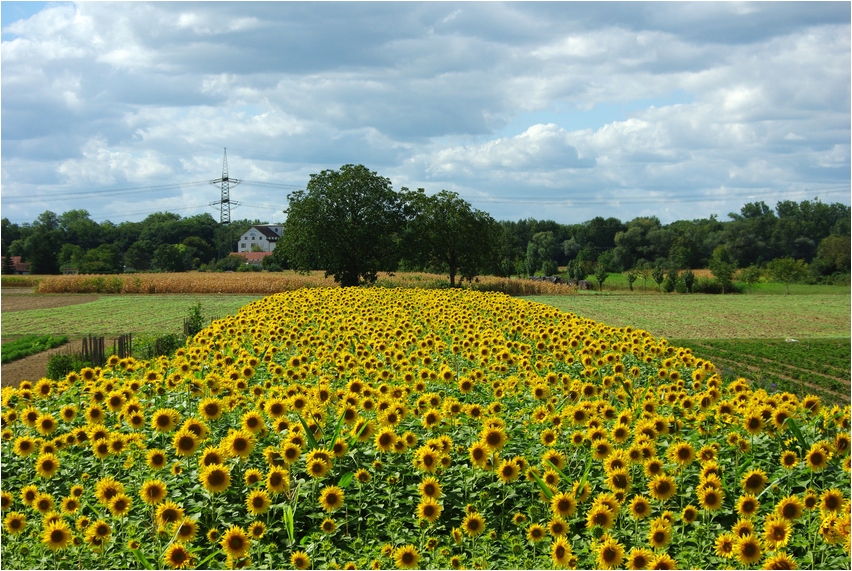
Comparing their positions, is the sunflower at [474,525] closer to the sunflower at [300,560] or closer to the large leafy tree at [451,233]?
the sunflower at [300,560]

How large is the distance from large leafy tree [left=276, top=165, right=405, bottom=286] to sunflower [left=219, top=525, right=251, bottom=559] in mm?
42208

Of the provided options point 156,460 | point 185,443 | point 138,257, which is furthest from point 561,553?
point 138,257

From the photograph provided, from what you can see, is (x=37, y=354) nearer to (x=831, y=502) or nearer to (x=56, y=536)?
(x=56, y=536)

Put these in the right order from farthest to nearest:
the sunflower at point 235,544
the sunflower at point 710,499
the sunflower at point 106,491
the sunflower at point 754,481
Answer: the sunflower at point 754,481 → the sunflower at point 106,491 → the sunflower at point 710,499 → the sunflower at point 235,544

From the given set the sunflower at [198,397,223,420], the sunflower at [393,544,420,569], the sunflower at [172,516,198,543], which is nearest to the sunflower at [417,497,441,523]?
the sunflower at [393,544,420,569]

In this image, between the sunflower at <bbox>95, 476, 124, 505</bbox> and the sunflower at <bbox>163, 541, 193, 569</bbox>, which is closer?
the sunflower at <bbox>163, 541, 193, 569</bbox>

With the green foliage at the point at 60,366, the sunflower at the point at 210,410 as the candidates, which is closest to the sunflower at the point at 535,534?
the sunflower at the point at 210,410

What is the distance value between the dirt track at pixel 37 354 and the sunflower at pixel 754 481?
14.8 meters

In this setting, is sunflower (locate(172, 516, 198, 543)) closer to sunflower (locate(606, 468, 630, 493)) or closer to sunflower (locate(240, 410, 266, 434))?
sunflower (locate(240, 410, 266, 434))

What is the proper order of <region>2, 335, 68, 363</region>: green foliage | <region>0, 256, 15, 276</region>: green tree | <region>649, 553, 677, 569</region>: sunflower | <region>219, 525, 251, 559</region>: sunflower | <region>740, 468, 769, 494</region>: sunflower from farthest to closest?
<region>0, 256, 15, 276</region>: green tree
<region>2, 335, 68, 363</region>: green foliage
<region>740, 468, 769, 494</region>: sunflower
<region>219, 525, 251, 559</region>: sunflower
<region>649, 553, 677, 569</region>: sunflower

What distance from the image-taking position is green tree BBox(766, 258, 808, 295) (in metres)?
66.3

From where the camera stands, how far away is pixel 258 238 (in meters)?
163

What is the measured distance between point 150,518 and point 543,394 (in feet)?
12.3

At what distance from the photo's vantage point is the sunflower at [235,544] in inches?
181
